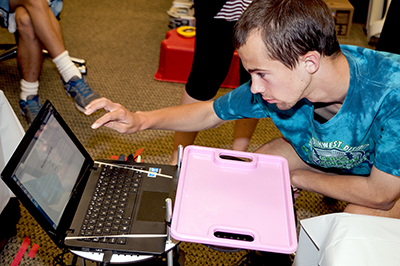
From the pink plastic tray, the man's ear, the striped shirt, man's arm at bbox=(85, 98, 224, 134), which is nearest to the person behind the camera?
the pink plastic tray

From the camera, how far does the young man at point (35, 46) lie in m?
1.65

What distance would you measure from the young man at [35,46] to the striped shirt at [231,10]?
0.79 metres

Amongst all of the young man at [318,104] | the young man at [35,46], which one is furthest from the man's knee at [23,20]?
the young man at [318,104]

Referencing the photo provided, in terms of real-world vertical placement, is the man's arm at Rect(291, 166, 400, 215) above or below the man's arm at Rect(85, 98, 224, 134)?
below

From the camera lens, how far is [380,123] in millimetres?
817

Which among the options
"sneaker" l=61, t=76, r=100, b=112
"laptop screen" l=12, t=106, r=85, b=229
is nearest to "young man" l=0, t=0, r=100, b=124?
"sneaker" l=61, t=76, r=100, b=112

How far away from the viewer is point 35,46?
5.62 feet

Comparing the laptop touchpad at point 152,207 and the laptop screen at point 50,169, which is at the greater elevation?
the laptop screen at point 50,169

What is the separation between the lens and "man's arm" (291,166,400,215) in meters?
0.84

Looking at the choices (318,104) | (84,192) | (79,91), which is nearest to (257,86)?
(318,104)

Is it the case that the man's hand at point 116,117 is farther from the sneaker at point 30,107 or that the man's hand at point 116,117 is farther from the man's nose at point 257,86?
the sneaker at point 30,107

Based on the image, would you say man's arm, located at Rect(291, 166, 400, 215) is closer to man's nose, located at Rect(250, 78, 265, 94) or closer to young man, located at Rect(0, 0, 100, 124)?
man's nose, located at Rect(250, 78, 265, 94)

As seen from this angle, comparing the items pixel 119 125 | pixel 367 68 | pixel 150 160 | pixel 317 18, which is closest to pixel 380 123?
pixel 367 68

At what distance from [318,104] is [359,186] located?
22 centimetres
